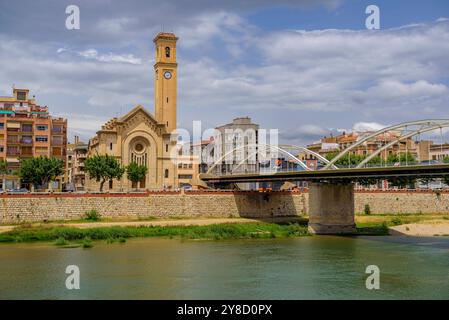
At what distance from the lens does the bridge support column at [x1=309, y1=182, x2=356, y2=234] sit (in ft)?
190

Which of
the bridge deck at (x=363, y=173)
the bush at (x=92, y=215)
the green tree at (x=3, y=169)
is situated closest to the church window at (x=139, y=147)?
the green tree at (x=3, y=169)

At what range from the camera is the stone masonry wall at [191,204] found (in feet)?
193

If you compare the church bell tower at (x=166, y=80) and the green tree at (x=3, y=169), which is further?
the church bell tower at (x=166, y=80)

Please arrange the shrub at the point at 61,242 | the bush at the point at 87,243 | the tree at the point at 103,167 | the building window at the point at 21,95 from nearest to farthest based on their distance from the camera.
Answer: the bush at the point at 87,243 → the shrub at the point at 61,242 → the tree at the point at 103,167 → the building window at the point at 21,95

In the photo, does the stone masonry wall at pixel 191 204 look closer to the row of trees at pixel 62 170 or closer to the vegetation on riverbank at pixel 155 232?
the vegetation on riverbank at pixel 155 232

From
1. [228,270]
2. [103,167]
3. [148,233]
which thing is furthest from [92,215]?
[228,270]

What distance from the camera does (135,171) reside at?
79.2 metres

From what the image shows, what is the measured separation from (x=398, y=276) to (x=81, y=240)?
2731 centimetres

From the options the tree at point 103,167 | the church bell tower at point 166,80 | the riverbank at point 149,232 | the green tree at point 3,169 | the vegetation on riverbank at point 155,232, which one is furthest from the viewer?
the church bell tower at point 166,80

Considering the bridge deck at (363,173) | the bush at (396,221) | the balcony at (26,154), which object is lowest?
the bush at (396,221)

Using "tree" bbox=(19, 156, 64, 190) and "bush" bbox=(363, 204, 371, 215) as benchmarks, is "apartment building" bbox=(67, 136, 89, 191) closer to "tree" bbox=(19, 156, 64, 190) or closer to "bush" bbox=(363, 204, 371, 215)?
"tree" bbox=(19, 156, 64, 190)

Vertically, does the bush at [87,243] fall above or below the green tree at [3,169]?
below
